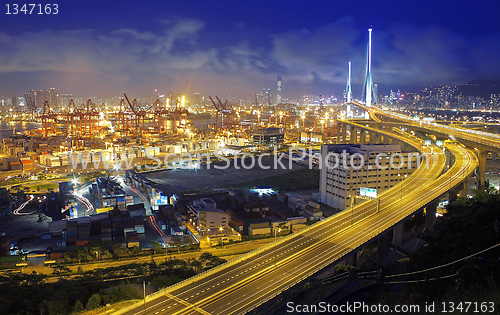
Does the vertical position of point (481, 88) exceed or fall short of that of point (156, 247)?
it exceeds it

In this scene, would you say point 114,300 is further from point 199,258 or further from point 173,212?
point 173,212

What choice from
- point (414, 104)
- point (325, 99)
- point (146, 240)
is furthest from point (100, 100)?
point (146, 240)

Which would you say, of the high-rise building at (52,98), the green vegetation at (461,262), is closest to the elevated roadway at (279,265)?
the green vegetation at (461,262)

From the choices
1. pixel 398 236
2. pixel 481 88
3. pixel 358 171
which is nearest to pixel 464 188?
pixel 358 171

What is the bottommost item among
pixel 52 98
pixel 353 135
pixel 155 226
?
pixel 155 226

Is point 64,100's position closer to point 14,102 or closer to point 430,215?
point 14,102

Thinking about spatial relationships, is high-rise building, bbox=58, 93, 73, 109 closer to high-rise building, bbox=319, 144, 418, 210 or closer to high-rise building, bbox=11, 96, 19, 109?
high-rise building, bbox=11, 96, 19, 109
